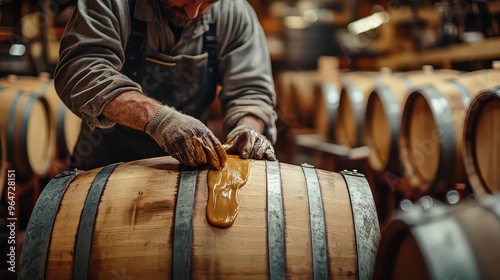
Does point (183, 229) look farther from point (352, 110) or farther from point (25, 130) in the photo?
point (352, 110)

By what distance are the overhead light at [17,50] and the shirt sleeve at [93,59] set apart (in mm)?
1748

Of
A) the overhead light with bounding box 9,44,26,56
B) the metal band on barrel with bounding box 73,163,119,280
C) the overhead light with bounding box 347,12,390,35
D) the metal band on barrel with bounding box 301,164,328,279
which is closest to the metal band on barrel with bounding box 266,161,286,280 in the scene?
the metal band on barrel with bounding box 301,164,328,279

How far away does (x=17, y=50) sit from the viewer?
148 inches

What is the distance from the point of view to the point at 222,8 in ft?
7.58

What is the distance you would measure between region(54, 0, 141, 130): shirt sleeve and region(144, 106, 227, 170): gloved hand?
0.22 metres

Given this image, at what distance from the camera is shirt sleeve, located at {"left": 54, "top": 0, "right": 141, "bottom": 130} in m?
1.86

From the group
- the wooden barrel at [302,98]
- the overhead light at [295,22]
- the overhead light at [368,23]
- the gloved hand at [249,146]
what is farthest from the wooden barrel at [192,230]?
the overhead light at [368,23]

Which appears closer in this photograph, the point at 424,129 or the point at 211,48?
the point at 211,48

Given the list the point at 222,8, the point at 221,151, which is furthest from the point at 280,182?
the point at 222,8

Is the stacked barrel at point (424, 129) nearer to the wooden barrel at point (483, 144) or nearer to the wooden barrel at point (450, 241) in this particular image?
the wooden barrel at point (483, 144)

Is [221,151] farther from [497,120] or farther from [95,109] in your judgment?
[497,120]

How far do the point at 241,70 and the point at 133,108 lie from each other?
0.69 m

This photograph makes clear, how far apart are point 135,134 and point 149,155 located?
113 millimetres

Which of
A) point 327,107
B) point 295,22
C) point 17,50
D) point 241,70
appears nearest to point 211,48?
point 241,70
